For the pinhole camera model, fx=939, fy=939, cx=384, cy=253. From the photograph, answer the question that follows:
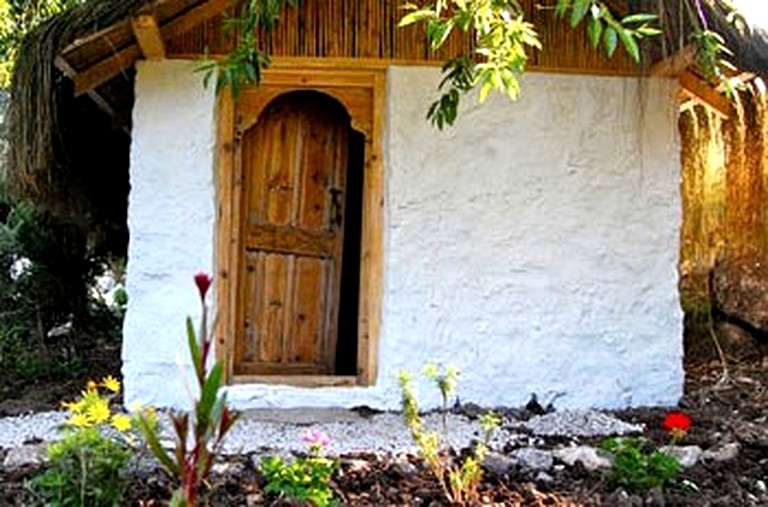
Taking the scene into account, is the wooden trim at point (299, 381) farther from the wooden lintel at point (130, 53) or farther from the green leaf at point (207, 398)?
the green leaf at point (207, 398)

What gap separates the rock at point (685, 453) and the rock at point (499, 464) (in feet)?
2.12

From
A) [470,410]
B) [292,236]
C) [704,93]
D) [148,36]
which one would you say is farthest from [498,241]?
[148,36]

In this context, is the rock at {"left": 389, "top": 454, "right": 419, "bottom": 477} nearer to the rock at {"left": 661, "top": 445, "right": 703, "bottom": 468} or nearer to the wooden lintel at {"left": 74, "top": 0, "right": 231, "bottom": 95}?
the rock at {"left": 661, "top": 445, "right": 703, "bottom": 468}

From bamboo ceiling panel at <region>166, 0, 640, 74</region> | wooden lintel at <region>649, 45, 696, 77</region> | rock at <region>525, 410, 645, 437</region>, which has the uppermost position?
bamboo ceiling panel at <region>166, 0, 640, 74</region>

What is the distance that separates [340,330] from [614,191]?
182cm

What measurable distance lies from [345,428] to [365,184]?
1.34 meters

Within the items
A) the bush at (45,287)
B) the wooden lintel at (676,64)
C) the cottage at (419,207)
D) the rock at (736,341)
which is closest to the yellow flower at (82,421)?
the cottage at (419,207)

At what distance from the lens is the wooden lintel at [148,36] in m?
4.41

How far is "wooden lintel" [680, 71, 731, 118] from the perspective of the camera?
5.30 metres

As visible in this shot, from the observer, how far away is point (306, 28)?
16.1 ft

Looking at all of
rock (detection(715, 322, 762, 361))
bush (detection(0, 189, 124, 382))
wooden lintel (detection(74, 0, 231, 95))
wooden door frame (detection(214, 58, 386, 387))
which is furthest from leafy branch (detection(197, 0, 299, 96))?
rock (detection(715, 322, 762, 361))

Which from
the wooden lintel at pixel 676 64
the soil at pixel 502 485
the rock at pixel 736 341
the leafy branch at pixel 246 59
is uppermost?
the wooden lintel at pixel 676 64

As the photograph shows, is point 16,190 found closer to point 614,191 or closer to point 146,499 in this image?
point 146,499

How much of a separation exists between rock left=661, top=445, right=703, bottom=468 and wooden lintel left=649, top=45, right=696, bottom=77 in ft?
6.29
